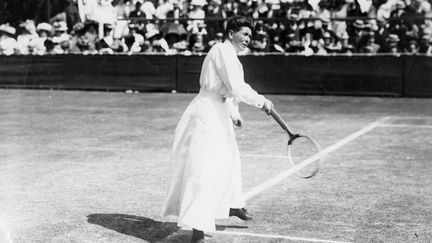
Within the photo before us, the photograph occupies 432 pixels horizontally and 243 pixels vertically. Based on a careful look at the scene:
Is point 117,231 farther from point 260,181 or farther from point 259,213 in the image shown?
point 260,181

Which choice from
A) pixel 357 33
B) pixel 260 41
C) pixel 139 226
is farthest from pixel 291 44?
pixel 139 226

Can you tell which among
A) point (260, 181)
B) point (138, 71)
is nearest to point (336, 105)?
point (138, 71)

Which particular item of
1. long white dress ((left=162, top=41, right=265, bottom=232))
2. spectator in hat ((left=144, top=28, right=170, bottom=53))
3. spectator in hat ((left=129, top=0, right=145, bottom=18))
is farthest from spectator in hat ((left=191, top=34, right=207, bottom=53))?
long white dress ((left=162, top=41, right=265, bottom=232))

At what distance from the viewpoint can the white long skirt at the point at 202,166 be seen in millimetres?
6367

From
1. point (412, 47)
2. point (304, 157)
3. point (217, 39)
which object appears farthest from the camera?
point (217, 39)

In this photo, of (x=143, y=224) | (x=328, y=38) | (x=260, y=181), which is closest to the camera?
(x=143, y=224)

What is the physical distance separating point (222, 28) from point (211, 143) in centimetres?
1743

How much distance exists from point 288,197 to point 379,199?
3.24ft

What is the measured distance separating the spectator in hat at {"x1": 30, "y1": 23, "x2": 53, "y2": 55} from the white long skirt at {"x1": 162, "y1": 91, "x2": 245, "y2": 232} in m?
19.4

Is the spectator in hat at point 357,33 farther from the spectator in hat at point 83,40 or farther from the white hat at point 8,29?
the white hat at point 8,29

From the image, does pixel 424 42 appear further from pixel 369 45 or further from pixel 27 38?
pixel 27 38

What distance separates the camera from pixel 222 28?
2367 cm

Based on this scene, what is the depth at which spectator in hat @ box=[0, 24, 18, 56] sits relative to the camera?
2525cm

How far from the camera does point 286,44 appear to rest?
23094 mm
